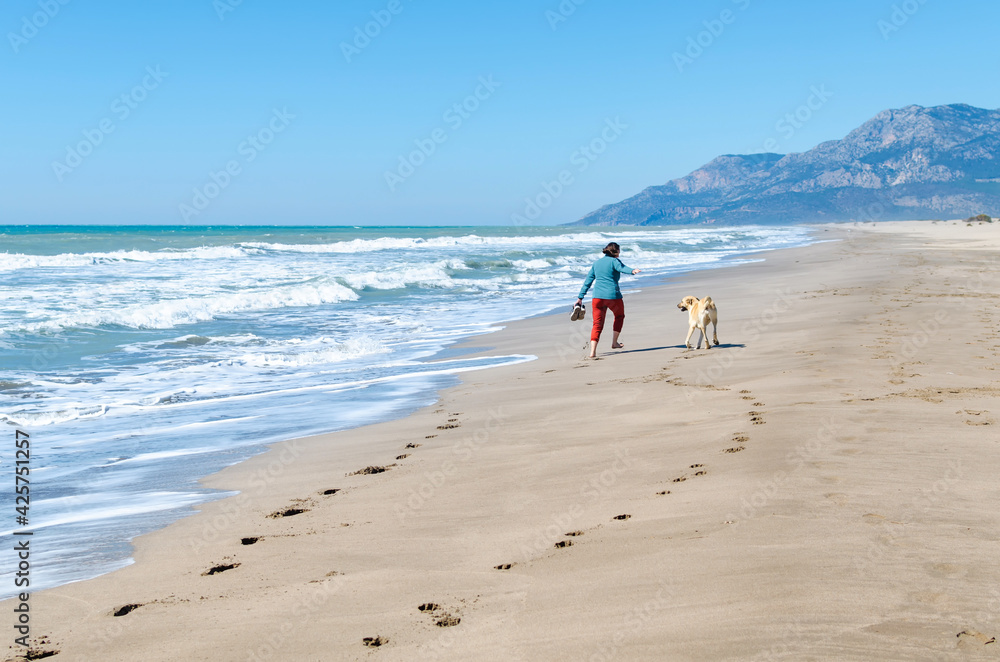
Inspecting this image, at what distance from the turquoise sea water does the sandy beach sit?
0.50m

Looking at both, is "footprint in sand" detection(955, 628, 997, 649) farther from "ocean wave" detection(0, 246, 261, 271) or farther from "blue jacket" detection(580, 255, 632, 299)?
"ocean wave" detection(0, 246, 261, 271)

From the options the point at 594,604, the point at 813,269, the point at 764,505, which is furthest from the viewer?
the point at 813,269

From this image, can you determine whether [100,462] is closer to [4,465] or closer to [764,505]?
[4,465]

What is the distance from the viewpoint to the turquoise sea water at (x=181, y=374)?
16.7ft

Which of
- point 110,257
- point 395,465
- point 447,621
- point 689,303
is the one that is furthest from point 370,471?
point 110,257

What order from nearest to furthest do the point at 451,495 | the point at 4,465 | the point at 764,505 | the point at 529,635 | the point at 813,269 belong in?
the point at 529,635, the point at 764,505, the point at 451,495, the point at 4,465, the point at 813,269

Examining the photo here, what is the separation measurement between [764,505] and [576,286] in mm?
21230

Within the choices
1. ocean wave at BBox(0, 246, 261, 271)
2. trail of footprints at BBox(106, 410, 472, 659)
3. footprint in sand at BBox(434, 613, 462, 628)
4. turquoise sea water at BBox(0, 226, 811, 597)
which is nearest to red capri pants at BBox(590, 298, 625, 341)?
turquoise sea water at BBox(0, 226, 811, 597)

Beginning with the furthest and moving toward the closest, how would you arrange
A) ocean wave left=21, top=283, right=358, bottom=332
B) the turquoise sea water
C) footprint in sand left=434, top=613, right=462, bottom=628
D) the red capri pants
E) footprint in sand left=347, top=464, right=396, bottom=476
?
ocean wave left=21, top=283, right=358, bottom=332, the red capri pants, footprint in sand left=347, top=464, right=396, bottom=476, the turquoise sea water, footprint in sand left=434, top=613, right=462, bottom=628

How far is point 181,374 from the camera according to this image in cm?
991

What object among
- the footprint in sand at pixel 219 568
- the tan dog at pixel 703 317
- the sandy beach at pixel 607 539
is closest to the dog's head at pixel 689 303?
the tan dog at pixel 703 317

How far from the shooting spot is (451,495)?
4574 mm

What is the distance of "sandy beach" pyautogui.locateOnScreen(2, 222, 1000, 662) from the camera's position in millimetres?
2658

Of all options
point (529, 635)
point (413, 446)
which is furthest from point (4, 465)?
point (529, 635)
